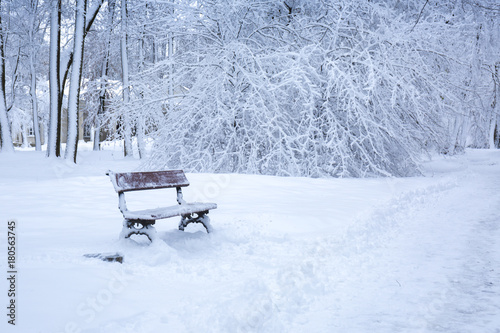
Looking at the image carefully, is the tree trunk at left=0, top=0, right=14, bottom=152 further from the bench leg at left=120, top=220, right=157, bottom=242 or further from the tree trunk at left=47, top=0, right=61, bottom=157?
the bench leg at left=120, top=220, right=157, bottom=242

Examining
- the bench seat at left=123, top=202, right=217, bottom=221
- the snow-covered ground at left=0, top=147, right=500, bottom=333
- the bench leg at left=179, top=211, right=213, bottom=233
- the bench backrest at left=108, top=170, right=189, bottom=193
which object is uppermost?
the bench backrest at left=108, top=170, right=189, bottom=193

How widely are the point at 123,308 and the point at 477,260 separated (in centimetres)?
377

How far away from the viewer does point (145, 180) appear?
17.4 feet

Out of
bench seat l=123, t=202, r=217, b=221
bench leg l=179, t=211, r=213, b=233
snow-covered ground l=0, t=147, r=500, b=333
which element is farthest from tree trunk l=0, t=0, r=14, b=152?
bench seat l=123, t=202, r=217, b=221

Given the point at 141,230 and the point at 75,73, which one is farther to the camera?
the point at 75,73

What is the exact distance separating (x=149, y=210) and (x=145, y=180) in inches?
15.6

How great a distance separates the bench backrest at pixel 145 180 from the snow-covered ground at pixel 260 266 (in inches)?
25.6

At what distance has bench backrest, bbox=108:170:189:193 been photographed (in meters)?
4.96

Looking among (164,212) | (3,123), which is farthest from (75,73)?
(164,212)

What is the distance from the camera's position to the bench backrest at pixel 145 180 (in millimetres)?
4961

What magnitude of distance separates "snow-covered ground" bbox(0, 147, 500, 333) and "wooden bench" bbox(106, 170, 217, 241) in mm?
172

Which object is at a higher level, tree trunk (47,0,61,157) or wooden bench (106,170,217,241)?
tree trunk (47,0,61,157)

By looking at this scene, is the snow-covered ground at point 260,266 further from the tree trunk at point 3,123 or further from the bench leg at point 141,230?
the tree trunk at point 3,123

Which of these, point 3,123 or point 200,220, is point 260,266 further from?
point 3,123
